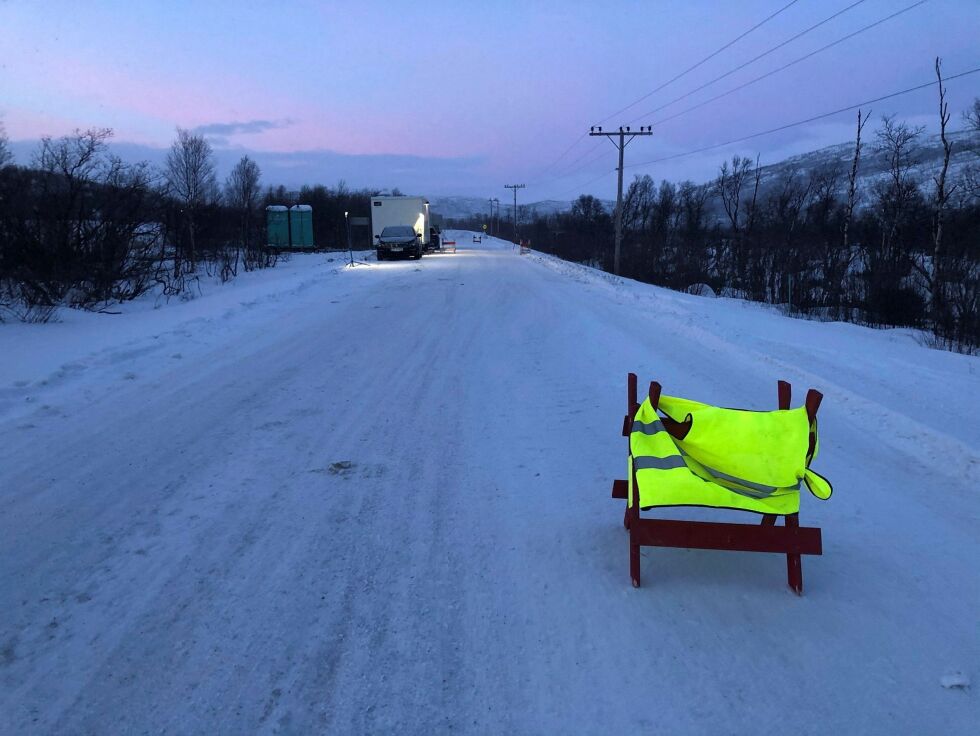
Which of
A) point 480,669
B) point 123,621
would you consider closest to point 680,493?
point 480,669

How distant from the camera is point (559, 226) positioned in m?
85.2

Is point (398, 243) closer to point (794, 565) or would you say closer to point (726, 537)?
point (726, 537)

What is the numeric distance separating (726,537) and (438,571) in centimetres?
163

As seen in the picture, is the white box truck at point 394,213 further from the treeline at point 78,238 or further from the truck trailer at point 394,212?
the treeline at point 78,238

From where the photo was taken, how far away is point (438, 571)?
3.89m

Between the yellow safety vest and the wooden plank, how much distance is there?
18cm

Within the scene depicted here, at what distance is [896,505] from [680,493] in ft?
8.07

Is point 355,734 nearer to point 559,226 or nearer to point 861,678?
point 861,678

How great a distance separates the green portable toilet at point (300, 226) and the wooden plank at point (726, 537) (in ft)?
158

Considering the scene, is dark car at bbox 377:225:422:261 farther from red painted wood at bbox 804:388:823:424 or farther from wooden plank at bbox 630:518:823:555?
red painted wood at bbox 804:388:823:424

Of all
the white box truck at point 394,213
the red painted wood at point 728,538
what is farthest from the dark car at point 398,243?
the red painted wood at point 728,538

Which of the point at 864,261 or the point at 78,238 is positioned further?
the point at 864,261

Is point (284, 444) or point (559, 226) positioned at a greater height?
point (559, 226)

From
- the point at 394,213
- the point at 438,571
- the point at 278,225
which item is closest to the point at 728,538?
the point at 438,571
